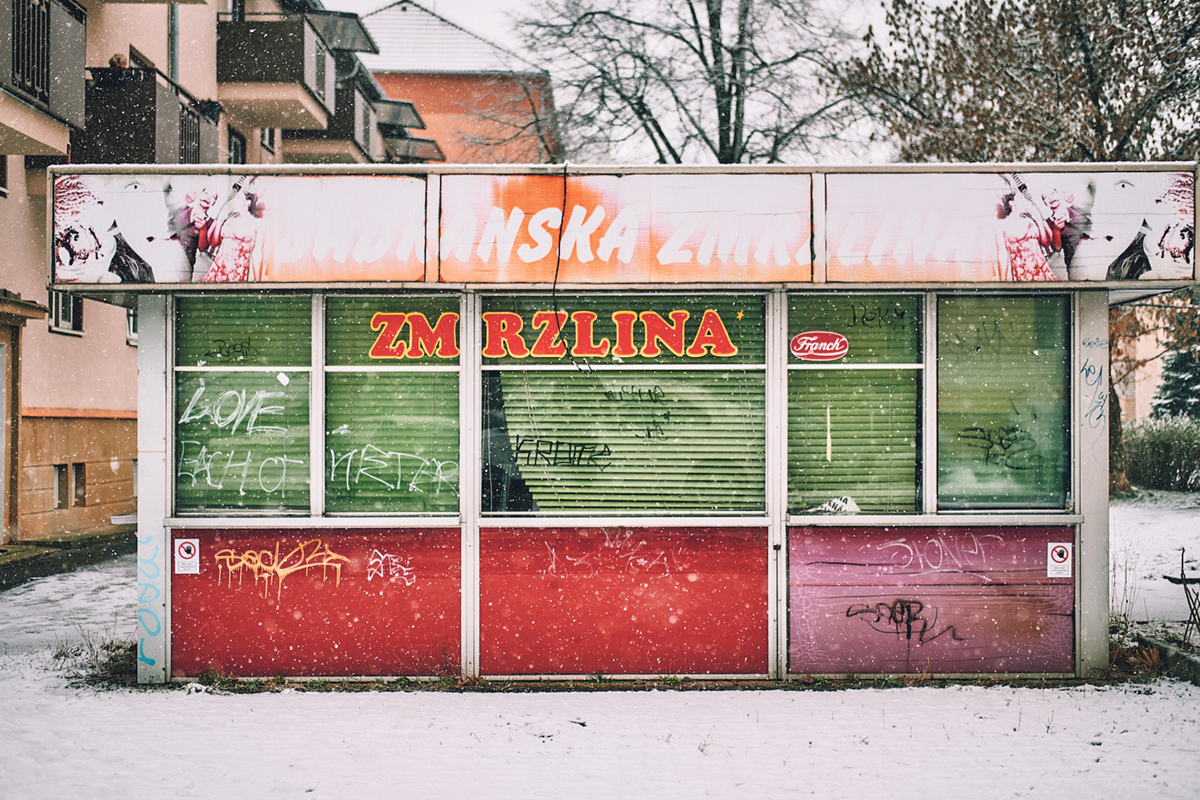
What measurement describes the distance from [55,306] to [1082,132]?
629 inches

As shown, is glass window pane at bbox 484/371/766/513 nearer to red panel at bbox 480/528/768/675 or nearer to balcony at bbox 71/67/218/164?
red panel at bbox 480/528/768/675

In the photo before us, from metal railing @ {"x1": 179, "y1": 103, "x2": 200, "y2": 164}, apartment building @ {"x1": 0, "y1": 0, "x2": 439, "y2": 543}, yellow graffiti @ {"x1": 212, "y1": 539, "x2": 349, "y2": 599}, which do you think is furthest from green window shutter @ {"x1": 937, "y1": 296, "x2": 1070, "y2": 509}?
metal railing @ {"x1": 179, "y1": 103, "x2": 200, "y2": 164}

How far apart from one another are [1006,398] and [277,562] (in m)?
5.13

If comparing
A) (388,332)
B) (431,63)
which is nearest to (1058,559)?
(388,332)

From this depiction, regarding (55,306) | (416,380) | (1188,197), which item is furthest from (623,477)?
(55,306)

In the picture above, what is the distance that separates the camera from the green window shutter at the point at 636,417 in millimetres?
6352

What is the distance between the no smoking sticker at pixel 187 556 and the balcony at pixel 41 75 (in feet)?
24.7

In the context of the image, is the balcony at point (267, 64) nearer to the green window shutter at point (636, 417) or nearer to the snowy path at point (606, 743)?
the green window shutter at point (636, 417)

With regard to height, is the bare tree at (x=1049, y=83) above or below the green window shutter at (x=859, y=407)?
above

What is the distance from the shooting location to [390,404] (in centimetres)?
637

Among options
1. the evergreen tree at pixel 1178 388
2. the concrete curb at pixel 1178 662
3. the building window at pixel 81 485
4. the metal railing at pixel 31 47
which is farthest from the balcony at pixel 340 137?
the evergreen tree at pixel 1178 388

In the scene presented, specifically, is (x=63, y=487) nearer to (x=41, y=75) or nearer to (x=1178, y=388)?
(x=41, y=75)

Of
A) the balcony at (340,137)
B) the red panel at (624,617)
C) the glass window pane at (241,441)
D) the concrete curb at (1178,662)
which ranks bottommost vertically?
the concrete curb at (1178,662)

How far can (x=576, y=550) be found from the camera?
626cm
